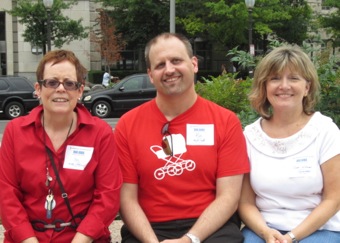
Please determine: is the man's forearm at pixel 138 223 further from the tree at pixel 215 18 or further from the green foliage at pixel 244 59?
the tree at pixel 215 18

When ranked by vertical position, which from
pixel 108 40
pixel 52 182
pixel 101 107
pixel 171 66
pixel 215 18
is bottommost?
pixel 101 107

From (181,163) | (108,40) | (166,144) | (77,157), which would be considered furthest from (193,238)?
(108,40)

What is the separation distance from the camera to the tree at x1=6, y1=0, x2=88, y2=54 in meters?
24.8

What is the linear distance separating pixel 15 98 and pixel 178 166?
17481mm

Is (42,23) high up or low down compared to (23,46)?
up

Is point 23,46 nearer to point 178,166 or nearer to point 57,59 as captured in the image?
point 57,59

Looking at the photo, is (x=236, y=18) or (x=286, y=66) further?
(x=236, y=18)

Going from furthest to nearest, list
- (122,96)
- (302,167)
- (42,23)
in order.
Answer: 1. (42,23)
2. (122,96)
3. (302,167)

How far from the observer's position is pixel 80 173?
322cm

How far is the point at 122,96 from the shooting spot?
1973 centimetres

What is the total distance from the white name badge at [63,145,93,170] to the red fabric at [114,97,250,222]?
29 cm

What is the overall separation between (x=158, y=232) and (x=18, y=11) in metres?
23.8

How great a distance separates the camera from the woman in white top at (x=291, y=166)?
10.7 feet

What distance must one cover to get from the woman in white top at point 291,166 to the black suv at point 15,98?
17.3 metres
